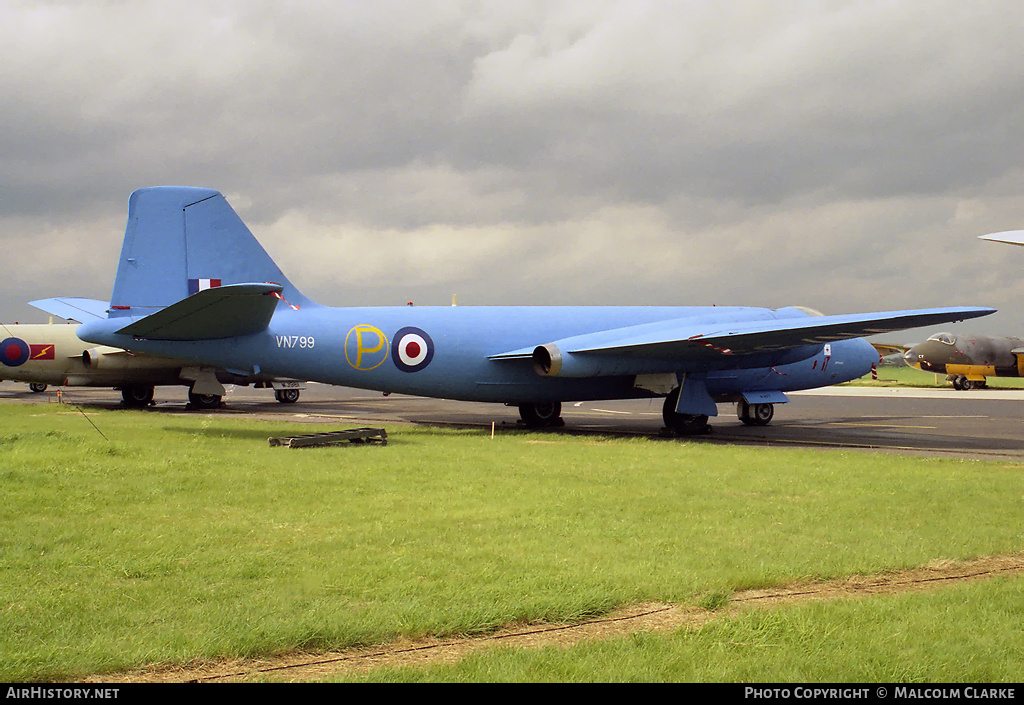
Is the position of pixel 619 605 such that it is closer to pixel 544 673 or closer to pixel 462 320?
pixel 544 673

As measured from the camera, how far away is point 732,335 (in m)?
17.2

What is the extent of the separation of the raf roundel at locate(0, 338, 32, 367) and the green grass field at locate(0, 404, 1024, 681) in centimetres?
1748

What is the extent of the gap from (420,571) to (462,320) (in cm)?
1254

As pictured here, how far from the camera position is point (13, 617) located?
16.5 feet

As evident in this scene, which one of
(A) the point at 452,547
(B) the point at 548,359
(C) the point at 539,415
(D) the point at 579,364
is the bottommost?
(A) the point at 452,547

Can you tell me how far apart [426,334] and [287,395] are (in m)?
17.3

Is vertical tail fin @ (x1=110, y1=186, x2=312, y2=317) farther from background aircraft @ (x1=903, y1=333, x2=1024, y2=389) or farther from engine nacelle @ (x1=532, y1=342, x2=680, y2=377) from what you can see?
background aircraft @ (x1=903, y1=333, x2=1024, y2=389)

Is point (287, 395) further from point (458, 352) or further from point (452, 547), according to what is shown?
point (452, 547)

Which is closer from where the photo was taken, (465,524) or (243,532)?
(243,532)

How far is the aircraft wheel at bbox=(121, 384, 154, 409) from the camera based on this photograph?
1150 inches

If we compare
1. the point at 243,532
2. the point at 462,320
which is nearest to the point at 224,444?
the point at 462,320

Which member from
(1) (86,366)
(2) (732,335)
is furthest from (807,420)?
(1) (86,366)

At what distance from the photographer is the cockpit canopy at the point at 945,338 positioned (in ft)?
152

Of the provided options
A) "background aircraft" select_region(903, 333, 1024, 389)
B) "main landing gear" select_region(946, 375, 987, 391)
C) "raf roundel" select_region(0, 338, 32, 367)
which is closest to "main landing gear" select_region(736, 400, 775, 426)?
"raf roundel" select_region(0, 338, 32, 367)
